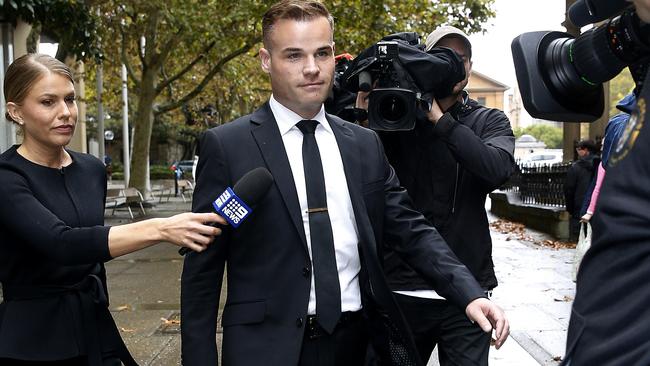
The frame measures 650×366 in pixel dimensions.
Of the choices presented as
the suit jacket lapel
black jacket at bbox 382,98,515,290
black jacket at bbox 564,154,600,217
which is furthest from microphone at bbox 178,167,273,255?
black jacket at bbox 564,154,600,217

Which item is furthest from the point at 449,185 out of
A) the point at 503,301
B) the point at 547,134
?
the point at 547,134

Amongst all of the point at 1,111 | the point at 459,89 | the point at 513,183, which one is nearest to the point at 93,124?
the point at 513,183

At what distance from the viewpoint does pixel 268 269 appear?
2.31 m

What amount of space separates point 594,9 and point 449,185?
163 cm

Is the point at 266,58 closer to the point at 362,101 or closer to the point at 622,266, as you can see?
the point at 362,101

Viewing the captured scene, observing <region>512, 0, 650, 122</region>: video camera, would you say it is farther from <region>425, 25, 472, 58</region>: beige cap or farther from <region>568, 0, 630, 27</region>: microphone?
<region>425, 25, 472, 58</region>: beige cap

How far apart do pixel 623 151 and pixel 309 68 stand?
133cm

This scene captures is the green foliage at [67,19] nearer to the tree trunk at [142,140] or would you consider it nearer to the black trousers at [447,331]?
the black trousers at [447,331]

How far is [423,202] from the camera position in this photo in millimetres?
3289

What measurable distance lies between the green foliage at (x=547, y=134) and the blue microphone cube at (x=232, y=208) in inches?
3986

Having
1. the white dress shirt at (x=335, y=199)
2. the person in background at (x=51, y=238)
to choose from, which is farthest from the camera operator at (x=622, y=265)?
the person in background at (x=51, y=238)

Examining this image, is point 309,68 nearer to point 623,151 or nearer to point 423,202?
point 423,202

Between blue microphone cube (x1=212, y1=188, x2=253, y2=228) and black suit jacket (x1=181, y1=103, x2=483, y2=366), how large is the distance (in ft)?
0.89

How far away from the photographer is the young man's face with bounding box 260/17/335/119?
2.44 m
